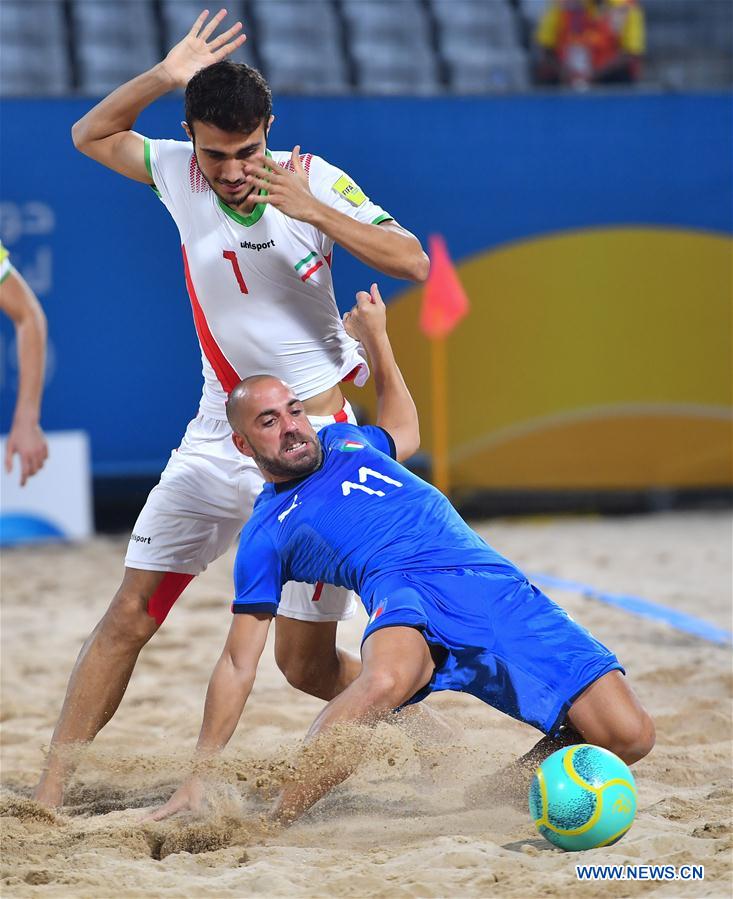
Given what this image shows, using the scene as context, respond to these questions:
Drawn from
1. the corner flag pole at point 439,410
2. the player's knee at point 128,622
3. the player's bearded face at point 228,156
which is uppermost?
the player's bearded face at point 228,156

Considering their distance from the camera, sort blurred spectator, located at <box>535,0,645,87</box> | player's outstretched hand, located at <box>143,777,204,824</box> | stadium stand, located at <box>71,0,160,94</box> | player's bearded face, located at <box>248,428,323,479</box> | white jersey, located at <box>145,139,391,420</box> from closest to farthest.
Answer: player's outstretched hand, located at <box>143,777,204,824</box>, player's bearded face, located at <box>248,428,323,479</box>, white jersey, located at <box>145,139,391,420</box>, blurred spectator, located at <box>535,0,645,87</box>, stadium stand, located at <box>71,0,160,94</box>

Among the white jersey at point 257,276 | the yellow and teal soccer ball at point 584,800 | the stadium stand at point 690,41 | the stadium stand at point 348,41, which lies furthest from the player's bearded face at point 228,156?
the stadium stand at point 690,41

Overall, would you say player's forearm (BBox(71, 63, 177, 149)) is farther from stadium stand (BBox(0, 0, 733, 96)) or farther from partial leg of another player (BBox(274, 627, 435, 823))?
stadium stand (BBox(0, 0, 733, 96))

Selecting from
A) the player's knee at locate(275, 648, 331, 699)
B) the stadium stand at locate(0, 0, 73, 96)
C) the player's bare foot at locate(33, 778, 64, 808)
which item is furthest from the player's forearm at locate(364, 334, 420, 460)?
the stadium stand at locate(0, 0, 73, 96)

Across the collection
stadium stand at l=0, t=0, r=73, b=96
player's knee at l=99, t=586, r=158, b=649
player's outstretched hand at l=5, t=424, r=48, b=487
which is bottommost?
player's knee at l=99, t=586, r=158, b=649

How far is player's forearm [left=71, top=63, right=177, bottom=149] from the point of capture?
3.77 metres

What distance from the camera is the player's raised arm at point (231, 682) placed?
3.49 metres

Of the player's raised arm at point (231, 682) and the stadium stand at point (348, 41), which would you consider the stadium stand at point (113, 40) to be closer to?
the stadium stand at point (348, 41)

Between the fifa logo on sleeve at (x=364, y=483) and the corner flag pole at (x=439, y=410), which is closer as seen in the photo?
the fifa logo on sleeve at (x=364, y=483)

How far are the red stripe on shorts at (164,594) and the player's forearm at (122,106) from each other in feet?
4.49

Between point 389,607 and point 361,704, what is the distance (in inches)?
12.1

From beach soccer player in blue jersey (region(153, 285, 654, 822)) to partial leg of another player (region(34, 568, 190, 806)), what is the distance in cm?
45

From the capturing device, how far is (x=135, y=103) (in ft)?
12.5

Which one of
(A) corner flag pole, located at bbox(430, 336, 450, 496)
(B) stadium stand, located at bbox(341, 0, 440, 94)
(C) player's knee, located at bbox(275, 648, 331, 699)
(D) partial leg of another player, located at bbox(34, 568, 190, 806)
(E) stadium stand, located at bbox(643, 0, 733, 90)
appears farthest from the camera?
(E) stadium stand, located at bbox(643, 0, 733, 90)
